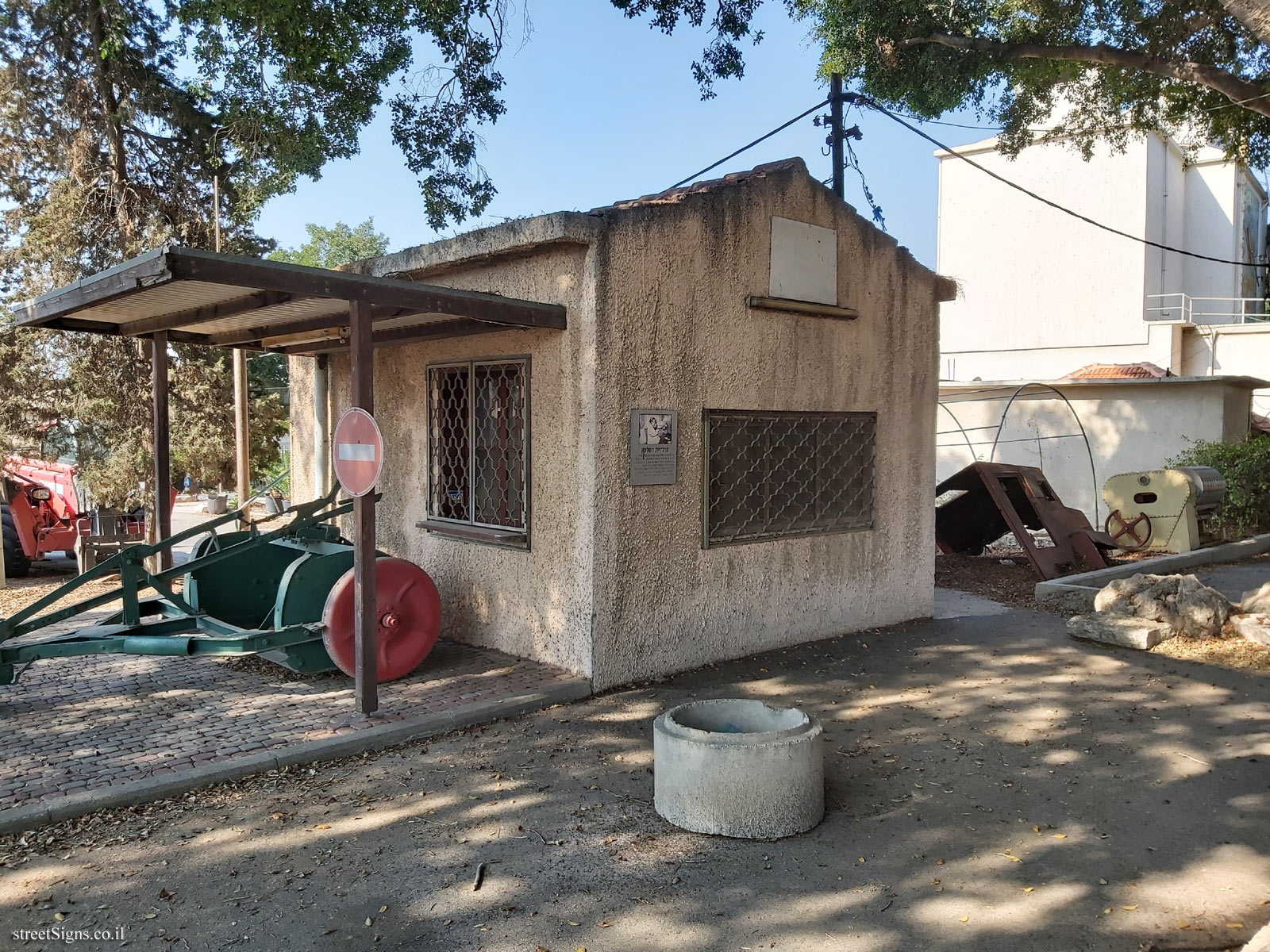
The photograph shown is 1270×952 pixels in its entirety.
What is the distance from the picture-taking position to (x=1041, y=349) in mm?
25484

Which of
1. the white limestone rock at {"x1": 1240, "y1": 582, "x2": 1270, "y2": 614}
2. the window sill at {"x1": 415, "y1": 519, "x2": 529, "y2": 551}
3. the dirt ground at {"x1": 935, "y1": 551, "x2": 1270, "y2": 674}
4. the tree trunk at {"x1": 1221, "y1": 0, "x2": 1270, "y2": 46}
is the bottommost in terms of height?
the dirt ground at {"x1": 935, "y1": 551, "x2": 1270, "y2": 674}

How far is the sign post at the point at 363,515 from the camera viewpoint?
5.37 metres

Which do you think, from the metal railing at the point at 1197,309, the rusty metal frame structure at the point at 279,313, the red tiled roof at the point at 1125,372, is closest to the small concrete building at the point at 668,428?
the rusty metal frame structure at the point at 279,313

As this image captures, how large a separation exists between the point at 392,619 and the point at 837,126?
996 centimetres

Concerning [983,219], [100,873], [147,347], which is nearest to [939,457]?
[983,219]

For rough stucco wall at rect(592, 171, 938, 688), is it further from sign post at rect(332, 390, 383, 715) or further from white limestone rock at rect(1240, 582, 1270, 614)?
white limestone rock at rect(1240, 582, 1270, 614)

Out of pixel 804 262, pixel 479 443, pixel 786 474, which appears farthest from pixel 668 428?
pixel 804 262

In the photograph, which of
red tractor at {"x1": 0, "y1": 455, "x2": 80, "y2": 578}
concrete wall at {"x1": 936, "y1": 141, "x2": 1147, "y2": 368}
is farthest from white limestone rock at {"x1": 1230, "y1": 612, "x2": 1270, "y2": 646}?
concrete wall at {"x1": 936, "y1": 141, "x2": 1147, "y2": 368}

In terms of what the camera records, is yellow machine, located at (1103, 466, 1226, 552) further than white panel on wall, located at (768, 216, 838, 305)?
Yes

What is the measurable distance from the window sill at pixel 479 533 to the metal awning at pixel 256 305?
60.0 inches

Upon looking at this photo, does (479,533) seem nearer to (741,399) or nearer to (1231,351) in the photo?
(741,399)

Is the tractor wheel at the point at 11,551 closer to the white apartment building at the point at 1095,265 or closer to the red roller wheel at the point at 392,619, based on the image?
the red roller wheel at the point at 392,619

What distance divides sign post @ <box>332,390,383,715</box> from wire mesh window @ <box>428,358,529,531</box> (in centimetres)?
151

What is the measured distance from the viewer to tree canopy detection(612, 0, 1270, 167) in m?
11.2
